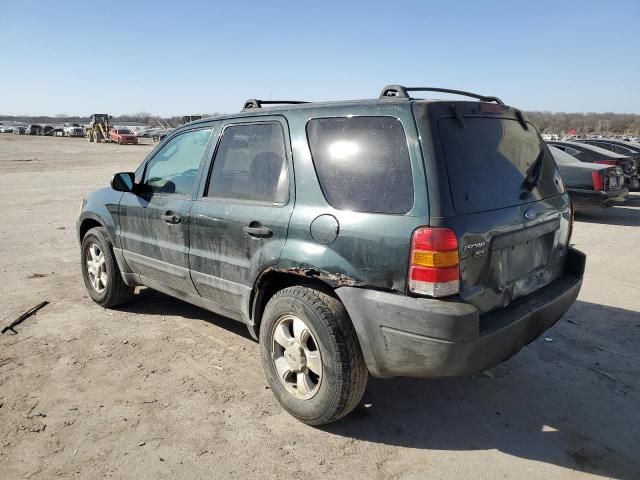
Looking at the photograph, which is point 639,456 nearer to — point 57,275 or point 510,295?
point 510,295

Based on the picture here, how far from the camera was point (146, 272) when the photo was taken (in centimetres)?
434

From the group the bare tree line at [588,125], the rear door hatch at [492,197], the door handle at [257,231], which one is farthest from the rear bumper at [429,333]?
the bare tree line at [588,125]

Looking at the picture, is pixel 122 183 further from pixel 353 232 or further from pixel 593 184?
pixel 593 184

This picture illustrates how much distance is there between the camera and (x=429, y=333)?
2438 millimetres

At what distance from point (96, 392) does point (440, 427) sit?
2.28 m

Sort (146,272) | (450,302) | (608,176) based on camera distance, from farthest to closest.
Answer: (608,176) < (146,272) < (450,302)

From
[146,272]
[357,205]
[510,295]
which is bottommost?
[146,272]

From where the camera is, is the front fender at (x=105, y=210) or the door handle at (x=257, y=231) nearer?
the door handle at (x=257, y=231)

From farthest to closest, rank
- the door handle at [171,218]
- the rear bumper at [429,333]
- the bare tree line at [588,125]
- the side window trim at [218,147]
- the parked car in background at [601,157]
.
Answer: the bare tree line at [588,125], the parked car in background at [601,157], the door handle at [171,218], the side window trim at [218,147], the rear bumper at [429,333]

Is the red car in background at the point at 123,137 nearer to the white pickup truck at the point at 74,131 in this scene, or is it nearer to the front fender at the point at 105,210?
the white pickup truck at the point at 74,131

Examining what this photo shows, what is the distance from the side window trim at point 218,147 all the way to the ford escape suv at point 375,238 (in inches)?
0.4

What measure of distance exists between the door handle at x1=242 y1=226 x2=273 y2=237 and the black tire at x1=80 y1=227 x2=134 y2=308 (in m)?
2.08

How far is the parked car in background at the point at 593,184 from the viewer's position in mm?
9625

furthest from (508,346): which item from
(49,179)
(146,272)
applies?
(49,179)
